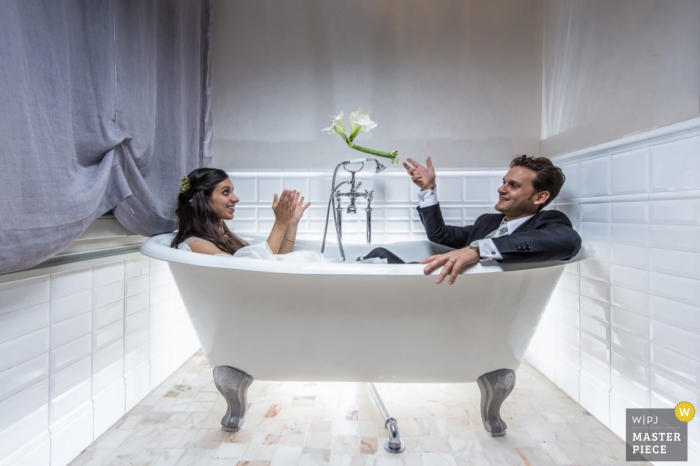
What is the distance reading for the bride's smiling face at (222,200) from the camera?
4.52 ft

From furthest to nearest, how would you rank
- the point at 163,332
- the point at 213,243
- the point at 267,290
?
the point at 163,332
the point at 213,243
the point at 267,290

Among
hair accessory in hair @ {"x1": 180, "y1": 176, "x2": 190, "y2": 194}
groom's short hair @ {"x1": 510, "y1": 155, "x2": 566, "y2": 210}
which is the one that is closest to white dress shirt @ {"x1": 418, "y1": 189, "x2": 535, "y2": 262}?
groom's short hair @ {"x1": 510, "y1": 155, "x2": 566, "y2": 210}

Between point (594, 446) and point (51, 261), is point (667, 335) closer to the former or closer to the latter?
point (594, 446)

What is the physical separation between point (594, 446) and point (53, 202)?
164cm

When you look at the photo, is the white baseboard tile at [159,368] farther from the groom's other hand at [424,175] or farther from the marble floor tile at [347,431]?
the groom's other hand at [424,175]

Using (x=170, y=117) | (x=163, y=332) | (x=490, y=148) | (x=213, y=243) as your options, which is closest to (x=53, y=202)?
(x=213, y=243)

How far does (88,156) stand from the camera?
993 mm

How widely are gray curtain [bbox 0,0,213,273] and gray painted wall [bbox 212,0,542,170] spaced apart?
0.41 meters

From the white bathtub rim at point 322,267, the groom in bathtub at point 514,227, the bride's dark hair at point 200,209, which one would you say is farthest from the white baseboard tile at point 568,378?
the bride's dark hair at point 200,209

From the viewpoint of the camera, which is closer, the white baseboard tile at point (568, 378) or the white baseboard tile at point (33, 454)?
the white baseboard tile at point (33, 454)

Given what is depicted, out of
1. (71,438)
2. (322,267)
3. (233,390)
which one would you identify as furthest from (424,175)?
(71,438)

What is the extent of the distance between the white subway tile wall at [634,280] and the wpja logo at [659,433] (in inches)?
0.9

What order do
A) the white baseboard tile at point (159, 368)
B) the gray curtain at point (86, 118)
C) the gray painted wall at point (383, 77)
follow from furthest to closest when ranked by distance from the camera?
the gray painted wall at point (383, 77) → the white baseboard tile at point (159, 368) → the gray curtain at point (86, 118)

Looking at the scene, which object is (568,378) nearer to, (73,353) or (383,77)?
(383,77)
